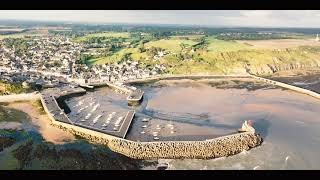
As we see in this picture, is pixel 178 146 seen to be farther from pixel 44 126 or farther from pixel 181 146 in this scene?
pixel 44 126

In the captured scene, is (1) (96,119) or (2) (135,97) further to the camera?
(2) (135,97)

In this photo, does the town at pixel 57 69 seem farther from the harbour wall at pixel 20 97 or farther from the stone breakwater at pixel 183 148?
the stone breakwater at pixel 183 148

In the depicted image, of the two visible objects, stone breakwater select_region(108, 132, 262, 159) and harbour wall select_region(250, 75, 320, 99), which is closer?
stone breakwater select_region(108, 132, 262, 159)

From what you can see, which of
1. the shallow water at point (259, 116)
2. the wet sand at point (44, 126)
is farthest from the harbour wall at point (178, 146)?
the wet sand at point (44, 126)

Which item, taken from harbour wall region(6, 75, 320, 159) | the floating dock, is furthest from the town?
harbour wall region(6, 75, 320, 159)

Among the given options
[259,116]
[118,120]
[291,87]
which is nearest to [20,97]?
[118,120]

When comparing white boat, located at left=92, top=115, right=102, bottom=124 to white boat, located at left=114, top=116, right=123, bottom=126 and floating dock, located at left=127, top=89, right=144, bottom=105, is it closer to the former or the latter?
white boat, located at left=114, top=116, right=123, bottom=126

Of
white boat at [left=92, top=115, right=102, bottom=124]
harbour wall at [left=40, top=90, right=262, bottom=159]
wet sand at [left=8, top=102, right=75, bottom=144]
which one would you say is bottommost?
wet sand at [left=8, top=102, right=75, bottom=144]

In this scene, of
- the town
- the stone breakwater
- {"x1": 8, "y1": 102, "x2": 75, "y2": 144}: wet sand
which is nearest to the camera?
the stone breakwater

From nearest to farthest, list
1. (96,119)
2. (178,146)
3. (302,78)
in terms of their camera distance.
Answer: (178,146), (96,119), (302,78)

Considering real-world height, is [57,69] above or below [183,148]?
below
